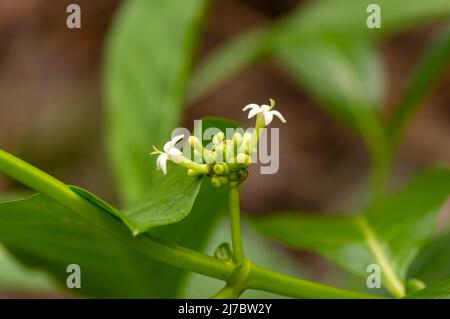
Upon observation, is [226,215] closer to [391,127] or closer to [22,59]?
[391,127]

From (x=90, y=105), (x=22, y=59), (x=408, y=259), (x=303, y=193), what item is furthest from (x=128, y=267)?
(x=22, y=59)

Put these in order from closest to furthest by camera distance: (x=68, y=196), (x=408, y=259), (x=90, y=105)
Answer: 1. (x=68, y=196)
2. (x=408, y=259)
3. (x=90, y=105)

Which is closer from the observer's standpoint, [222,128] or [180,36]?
[222,128]

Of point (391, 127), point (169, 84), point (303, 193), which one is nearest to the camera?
point (169, 84)

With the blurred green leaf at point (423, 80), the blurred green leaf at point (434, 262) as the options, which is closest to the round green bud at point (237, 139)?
the blurred green leaf at point (434, 262)

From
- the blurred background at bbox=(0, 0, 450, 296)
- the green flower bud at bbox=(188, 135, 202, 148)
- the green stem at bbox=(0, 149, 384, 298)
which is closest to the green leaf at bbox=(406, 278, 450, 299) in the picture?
the green stem at bbox=(0, 149, 384, 298)

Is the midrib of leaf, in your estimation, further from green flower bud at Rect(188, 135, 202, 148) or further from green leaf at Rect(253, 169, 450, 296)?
green flower bud at Rect(188, 135, 202, 148)
